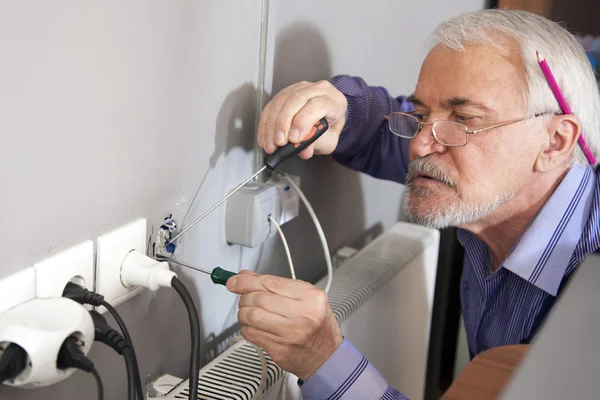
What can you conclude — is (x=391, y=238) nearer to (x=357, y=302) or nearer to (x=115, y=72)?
(x=357, y=302)

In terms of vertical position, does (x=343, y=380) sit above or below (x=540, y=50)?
below

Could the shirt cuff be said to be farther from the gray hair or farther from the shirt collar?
the gray hair

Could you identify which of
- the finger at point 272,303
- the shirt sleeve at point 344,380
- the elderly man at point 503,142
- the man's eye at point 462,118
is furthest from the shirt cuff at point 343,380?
the man's eye at point 462,118

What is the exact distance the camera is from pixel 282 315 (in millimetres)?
770

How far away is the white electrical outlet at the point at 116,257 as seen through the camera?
2.29 feet

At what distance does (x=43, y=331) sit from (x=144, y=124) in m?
0.27

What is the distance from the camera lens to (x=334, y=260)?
1.36 meters

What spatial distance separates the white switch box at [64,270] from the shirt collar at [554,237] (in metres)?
0.72

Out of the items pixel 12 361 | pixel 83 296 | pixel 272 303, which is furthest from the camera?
pixel 272 303

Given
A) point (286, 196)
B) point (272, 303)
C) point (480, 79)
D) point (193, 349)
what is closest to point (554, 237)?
point (480, 79)

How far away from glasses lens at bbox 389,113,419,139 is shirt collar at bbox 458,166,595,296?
282mm

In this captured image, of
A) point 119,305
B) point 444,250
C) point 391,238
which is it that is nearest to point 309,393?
point 119,305

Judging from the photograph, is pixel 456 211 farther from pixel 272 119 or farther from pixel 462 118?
pixel 272 119

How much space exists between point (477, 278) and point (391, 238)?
254 mm
